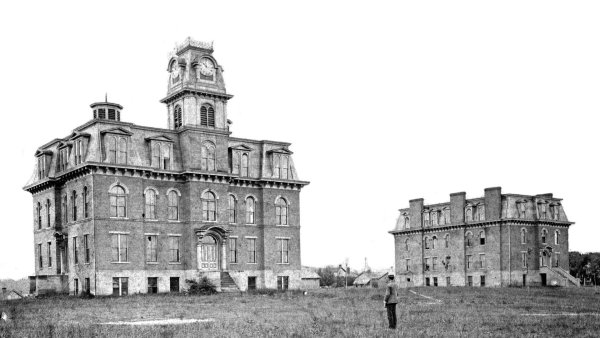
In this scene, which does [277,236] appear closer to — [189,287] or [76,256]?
[189,287]

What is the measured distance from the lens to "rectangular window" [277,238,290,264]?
2162 inches

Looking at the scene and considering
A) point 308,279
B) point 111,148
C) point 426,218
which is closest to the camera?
point 111,148

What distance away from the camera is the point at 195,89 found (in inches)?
1973

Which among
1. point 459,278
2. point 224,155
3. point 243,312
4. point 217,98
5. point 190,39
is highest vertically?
point 190,39

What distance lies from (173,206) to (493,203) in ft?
135

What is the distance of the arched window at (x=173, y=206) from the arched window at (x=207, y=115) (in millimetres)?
5515

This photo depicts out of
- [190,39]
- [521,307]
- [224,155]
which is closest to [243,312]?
[521,307]

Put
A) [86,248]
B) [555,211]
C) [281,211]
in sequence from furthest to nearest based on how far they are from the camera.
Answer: [555,211]
[281,211]
[86,248]

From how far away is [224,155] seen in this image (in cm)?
5109

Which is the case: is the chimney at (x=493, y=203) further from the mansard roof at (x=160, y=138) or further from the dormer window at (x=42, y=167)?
the dormer window at (x=42, y=167)

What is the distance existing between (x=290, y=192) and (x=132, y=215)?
13772 millimetres

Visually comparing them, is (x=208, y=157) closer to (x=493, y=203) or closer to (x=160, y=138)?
(x=160, y=138)

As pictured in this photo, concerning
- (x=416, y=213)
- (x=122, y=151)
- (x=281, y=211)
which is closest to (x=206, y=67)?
(x=122, y=151)

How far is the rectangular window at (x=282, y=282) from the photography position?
54.7 meters
